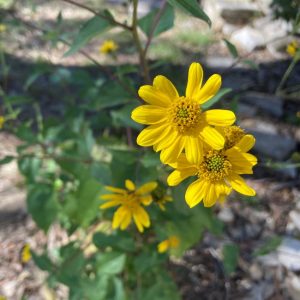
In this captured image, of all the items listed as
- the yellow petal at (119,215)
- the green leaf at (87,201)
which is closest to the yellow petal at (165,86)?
the yellow petal at (119,215)

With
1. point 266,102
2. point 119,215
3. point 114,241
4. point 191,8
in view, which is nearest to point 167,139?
point 191,8

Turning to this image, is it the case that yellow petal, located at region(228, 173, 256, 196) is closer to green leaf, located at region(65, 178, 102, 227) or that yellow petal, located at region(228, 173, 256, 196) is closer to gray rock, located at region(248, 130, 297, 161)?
green leaf, located at region(65, 178, 102, 227)

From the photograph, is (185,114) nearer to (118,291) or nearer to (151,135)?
(151,135)

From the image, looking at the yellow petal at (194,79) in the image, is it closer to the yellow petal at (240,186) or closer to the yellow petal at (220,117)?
the yellow petal at (220,117)

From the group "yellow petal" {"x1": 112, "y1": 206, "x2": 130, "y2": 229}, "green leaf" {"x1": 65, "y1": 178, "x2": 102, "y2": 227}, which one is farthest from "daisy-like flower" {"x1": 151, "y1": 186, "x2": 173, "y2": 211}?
"green leaf" {"x1": 65, "y1": 178, "x2": 102, "y2": 227}

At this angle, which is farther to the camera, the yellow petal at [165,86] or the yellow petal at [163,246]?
the yellow petal at [163,246]

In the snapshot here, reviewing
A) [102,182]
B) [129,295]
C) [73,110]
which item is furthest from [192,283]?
[73,110]
